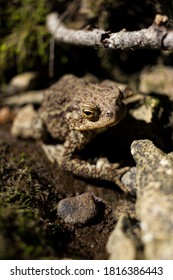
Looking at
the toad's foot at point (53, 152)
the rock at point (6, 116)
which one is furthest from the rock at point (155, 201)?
the rock at point (6, 116)

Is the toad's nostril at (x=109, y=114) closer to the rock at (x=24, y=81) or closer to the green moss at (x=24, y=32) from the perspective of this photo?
the green moss at (x=24, y=32)

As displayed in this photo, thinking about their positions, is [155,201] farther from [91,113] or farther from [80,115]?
[80,115]

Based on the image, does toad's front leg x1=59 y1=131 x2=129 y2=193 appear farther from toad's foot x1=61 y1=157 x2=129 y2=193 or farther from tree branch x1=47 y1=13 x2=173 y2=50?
tree branch x1=47 y1=13 x2=173 y2=50

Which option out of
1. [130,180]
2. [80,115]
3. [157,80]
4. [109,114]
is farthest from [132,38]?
[157,80]

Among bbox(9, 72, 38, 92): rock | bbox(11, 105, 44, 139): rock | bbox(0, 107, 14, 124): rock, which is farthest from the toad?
bbox(9, 72, 38, 92): rock

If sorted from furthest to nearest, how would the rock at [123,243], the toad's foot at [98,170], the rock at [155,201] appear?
the toad's foot at [98,170] < the rock at [123,243] < the rock at [155,201]

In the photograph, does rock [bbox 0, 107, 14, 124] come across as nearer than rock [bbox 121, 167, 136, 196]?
No
